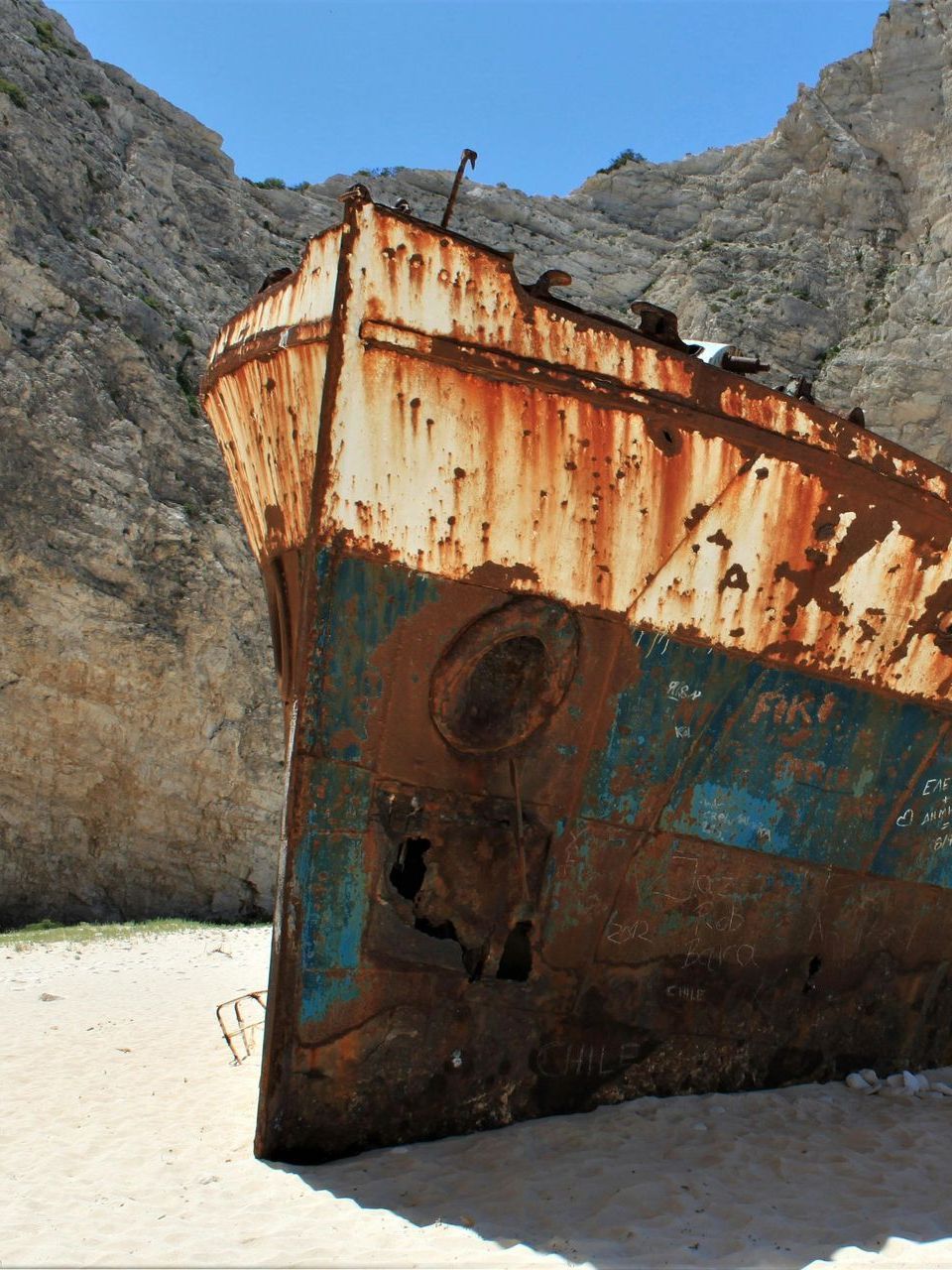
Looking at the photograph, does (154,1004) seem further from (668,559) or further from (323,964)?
(668,559)

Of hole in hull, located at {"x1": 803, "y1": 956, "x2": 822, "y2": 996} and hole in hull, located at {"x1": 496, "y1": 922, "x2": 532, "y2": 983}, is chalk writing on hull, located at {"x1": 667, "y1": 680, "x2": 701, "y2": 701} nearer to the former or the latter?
hole in hull, located at {"x1": 496, "y1": 922, "x2": 532, "y2": 983}

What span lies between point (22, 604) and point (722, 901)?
39.9 feet

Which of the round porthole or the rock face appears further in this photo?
the rock face

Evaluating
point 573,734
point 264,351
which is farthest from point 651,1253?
point 264,351

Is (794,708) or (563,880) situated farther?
(794,708)

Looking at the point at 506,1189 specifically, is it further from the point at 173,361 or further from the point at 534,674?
the point at 173,361

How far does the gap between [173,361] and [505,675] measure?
53.4 ft

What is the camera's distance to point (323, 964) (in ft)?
Result: 12.1

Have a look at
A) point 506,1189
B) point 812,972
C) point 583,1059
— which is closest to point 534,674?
point 583,1059

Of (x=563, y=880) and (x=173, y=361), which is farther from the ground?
(x=173, y=361)

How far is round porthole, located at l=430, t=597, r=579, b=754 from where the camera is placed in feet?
12.5

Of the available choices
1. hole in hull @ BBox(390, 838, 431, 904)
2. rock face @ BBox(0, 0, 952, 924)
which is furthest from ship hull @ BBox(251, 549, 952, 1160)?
rock face @ BBox(0, 0, 952, 924)

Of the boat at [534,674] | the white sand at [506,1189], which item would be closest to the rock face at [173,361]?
the white sand at [506,1189]

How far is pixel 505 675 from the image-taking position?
3.91 m
